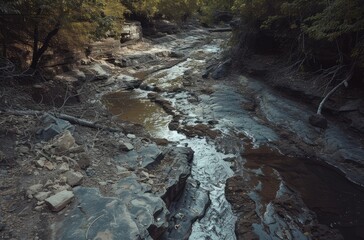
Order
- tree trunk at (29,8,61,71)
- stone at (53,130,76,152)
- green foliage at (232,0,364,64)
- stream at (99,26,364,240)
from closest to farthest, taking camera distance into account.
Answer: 1. stone at (53,130,76,152)
2. stream at (99,26,364,240)
3. green foliage at (232,0,364,64)
4. tree trunk at (29,8,61,71)

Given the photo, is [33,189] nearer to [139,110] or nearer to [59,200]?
[59,200]

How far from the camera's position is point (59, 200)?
13.5 feet

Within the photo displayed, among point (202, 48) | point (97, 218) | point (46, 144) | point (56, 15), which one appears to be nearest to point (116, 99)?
point (56, 15)

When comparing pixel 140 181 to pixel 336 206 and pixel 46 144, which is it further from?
pixel 336 206

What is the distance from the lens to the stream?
5492 millimetres

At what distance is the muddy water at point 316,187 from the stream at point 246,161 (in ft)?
0.06

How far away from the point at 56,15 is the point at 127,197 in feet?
22.8

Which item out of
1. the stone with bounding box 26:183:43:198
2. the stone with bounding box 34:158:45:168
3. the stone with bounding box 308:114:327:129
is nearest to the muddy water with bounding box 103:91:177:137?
the stone with bounding box 34:158:45:168

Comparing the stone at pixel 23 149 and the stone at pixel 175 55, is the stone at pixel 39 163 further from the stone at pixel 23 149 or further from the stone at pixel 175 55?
the stone at pixel 175 55

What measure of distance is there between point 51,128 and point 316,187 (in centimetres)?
576

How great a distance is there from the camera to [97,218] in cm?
400

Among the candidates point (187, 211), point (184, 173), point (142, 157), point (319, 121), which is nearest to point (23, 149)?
point (142, 157)

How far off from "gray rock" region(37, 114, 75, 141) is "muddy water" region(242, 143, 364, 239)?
4.20 metres

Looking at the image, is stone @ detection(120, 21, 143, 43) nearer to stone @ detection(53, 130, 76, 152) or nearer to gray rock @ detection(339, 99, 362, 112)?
gray rock @ detection(339, 99, 362, 112)
